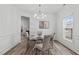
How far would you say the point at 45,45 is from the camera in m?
3.30

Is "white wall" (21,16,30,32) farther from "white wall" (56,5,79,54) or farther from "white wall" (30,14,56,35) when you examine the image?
"white wall" (56,5,79,54)

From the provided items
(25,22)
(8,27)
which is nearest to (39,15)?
(25,22)

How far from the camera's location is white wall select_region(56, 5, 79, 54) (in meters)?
3.39

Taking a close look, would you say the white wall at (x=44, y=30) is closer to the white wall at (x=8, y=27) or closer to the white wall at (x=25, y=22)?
the white wall at (x=25, y=22)

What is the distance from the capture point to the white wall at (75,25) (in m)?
3.39

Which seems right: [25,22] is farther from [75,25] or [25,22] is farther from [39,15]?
[75,25]

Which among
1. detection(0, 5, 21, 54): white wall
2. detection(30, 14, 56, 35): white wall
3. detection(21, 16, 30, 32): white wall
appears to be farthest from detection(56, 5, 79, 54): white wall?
detection(0, 5, 21, 54): white wall

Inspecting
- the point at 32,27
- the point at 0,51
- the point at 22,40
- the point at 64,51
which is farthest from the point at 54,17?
the point at 0,51

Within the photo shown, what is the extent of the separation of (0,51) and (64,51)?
2.31 meters

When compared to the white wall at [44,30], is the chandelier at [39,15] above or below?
above

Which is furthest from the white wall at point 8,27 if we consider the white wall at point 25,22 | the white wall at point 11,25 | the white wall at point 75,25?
the white wall at point 75,25

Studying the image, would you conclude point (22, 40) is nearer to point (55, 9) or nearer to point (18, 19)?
point (18, 19)

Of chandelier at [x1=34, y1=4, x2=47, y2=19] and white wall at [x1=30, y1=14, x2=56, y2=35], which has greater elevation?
chandelier at [x1=34, y1=4, x2=47, y2=19]
